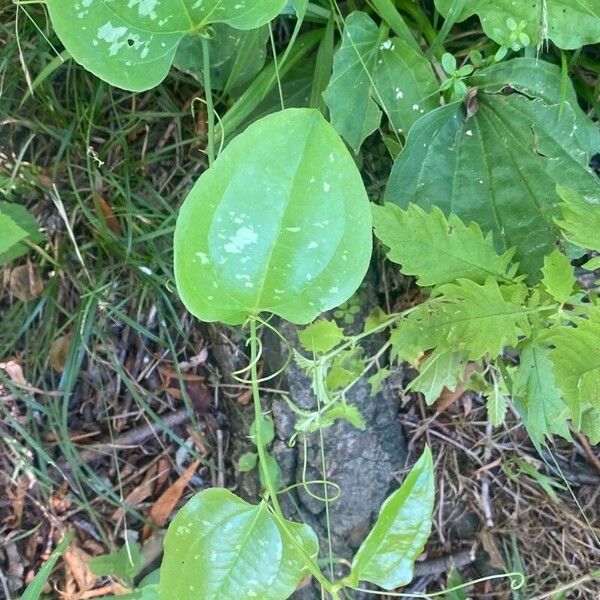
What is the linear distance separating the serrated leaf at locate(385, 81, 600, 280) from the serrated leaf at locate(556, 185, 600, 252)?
0.13m

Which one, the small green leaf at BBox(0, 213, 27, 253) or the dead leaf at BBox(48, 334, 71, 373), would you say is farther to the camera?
the dead leaf at BBox(48, 334, 71, 373)

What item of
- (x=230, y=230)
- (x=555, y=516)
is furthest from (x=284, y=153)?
(x=555, y=516)

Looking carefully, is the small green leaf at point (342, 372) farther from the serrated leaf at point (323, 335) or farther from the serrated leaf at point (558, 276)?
the serrated leaf at point (558, 276)

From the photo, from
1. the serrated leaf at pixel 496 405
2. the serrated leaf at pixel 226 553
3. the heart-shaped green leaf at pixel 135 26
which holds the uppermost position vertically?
the heart-shaped green leaf at pixel 135 26

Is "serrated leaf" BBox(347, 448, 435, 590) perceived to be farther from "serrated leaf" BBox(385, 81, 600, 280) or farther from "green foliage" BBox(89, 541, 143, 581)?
"green foliage" BBox(89, 541, 143, 581)

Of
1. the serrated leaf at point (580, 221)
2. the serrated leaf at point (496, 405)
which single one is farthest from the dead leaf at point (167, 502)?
the serrated leaf at point (580, 221)

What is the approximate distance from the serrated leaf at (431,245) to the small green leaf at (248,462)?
50cm

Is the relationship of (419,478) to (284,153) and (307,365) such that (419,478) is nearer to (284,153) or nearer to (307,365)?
(307,365)

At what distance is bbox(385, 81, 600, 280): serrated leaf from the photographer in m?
1.01

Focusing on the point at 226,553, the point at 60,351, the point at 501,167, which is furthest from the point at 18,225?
the point at 501,167

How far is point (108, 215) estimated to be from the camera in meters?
1.25

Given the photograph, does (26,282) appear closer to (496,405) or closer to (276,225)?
(276,225)

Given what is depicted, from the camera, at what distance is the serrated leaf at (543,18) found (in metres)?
0.96

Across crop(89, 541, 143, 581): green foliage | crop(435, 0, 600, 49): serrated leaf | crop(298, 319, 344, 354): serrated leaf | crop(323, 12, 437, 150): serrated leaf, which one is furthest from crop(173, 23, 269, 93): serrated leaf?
crop(89, 541, 143, 581): green foliage
